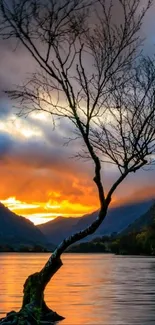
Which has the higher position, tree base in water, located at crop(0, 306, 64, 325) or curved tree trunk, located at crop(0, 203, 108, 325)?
curved tree trunk, located at crop(0, 203, 108, 325)

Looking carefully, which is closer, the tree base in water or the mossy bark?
the tree base in water

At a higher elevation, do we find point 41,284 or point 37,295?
point 41,284

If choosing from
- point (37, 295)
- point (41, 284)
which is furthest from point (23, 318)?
point (41, 284)

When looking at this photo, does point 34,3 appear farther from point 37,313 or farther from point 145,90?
point 37,313

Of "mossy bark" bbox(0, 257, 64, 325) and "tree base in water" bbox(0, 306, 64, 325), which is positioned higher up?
"mossy bark" bbox(0, 257, 64, 325)

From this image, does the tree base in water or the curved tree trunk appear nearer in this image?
the tree base in water

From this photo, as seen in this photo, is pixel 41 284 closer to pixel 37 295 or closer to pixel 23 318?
pixel 37 295

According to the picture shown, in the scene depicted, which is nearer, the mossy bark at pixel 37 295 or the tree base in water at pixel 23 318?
the tree base in water at pixel 23 318

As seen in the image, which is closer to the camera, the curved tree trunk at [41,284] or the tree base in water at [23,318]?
the tree base in water at [23,318]

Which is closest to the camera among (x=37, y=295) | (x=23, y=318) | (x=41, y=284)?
(x=23, y=318)

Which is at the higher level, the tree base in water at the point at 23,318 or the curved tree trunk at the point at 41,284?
the curved tree trunk at the point at 41,284

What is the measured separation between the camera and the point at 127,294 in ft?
215

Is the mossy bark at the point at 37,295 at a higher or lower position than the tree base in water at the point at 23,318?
higher

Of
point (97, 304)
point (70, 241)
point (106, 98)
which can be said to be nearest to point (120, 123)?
point (106, 98)
